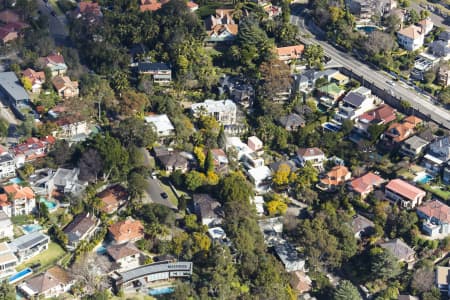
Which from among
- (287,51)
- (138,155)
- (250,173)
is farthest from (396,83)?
(138,155)

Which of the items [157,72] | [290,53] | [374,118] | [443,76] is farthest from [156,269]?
[443,76]

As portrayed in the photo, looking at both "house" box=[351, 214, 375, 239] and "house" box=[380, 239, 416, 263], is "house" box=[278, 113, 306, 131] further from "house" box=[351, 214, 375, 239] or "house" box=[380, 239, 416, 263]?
"house" box=[380, 239, 416, 263]

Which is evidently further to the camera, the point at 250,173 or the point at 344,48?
the point at 344,48

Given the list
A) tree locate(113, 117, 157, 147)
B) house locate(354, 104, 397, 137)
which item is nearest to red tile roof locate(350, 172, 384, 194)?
house locate(354, 104, 397, 137)

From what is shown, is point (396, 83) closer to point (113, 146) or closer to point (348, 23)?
point (348, 23)

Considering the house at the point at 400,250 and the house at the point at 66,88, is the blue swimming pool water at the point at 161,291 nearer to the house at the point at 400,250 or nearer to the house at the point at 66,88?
the house at the point at 400,250

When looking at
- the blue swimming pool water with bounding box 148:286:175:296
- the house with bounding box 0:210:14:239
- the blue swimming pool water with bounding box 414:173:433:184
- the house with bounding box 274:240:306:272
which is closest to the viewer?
the blue swimming pool water with bounding box 148:286:175:296

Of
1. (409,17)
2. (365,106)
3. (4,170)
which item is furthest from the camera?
(409,17)

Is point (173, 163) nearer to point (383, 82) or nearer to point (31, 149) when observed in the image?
point (31, 149)
